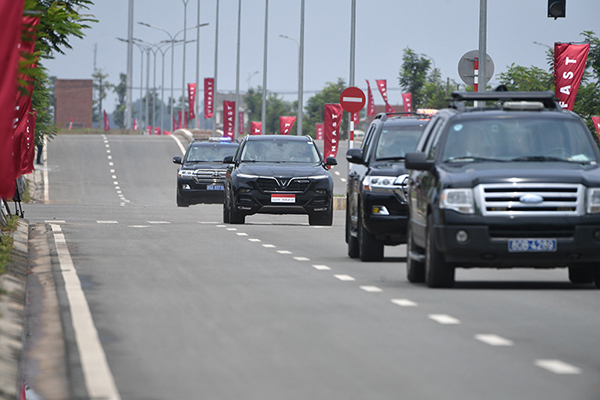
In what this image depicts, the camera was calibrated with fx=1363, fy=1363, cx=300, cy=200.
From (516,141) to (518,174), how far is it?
39.6 inches

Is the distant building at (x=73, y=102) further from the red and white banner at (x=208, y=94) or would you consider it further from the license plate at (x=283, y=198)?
the license plate at (x=283, y=198)

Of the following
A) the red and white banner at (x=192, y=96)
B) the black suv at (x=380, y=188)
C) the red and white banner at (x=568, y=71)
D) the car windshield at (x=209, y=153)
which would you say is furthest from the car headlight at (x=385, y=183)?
the red and white banner at (x=192, y=96)

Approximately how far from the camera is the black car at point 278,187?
86.4 ft

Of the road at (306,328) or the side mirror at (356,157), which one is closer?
the road at (306,328)

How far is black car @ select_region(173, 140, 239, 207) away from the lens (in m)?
36.7

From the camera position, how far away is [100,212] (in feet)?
106

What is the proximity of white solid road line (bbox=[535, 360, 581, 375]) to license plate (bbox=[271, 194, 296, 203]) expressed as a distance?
1787 centimetres

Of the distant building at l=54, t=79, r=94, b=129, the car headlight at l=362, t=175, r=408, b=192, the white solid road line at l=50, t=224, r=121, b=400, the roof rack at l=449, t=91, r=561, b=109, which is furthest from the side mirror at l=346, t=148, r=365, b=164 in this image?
the distant building at l=54, t=79, r=94, b=129

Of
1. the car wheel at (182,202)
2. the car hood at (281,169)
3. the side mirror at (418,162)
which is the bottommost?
the car wheel at (182,202)

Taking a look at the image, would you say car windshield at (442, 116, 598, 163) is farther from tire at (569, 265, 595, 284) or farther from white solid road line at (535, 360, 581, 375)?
white solid road line at (535, 360, 581, 375)

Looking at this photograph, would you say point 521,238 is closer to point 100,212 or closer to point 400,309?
point 400,309

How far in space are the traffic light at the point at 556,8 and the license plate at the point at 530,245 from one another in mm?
11174

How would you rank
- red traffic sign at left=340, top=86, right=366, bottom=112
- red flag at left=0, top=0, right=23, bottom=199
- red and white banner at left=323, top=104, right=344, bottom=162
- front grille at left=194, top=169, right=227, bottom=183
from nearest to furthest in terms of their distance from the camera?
red flag at left=0, top=0, right=23, bottom=199
front grille at left=194, top=169, right=227, bottom=183
red traffic sign at left=340, top=86, right=366, bottom=112
red and white banner at left=323, top=104, right=344, bottom=162

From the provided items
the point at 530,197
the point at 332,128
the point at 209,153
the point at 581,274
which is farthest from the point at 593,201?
the point at 332,128
